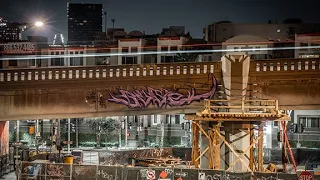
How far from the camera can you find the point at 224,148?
3459cm

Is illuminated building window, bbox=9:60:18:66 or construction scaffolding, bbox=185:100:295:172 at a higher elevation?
illuminated building window, bbox=9:60:18:66

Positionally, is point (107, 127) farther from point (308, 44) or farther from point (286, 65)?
point (286, 65)

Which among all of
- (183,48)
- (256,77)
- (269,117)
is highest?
(183,48)

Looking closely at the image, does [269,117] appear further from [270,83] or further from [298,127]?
[298,127]

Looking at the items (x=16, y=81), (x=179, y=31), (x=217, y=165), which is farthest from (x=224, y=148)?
(x=179, y=31)

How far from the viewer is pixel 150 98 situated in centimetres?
3753

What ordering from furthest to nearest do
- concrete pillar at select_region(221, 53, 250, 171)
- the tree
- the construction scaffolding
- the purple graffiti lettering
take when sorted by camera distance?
the tree, the purple graffiti lettering, concrete pillar at select_region(221, 53, 250, 171), the construction scaffolding

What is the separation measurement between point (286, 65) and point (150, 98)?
9534mm

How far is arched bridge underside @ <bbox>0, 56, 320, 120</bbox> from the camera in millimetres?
36812

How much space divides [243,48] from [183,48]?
7.74 meters

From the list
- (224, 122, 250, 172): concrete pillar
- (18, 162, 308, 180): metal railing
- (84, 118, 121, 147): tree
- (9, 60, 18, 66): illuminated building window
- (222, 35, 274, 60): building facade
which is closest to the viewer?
(18, 162, 308, 180): metal railing

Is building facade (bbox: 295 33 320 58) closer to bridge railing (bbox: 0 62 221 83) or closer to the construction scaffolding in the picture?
bridge railing (bbox: 0 62 221 83)

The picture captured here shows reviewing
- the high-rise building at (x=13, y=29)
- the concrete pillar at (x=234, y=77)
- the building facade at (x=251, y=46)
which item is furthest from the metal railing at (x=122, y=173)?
the building facade at (x=251, y=46)

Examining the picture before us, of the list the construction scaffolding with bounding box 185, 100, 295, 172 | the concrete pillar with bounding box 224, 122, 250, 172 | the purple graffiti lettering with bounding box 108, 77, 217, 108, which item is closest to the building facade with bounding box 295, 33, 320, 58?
the purple graffiti lettering with bounding box 108, 77, 217, 108
